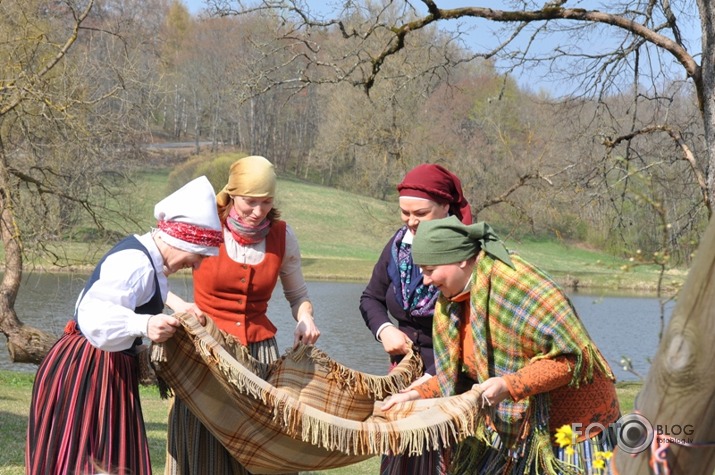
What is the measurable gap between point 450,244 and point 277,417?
3.03 feet

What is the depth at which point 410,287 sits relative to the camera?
3.96 meters

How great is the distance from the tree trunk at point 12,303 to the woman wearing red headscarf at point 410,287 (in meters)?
6.03

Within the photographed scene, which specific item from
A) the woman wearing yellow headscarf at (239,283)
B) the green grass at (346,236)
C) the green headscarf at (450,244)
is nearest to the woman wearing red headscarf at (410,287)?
A: the woman wearing yellow headscarf at (239,283)

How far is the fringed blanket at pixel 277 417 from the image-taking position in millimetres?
3086

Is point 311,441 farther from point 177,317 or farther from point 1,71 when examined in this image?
point 1,71

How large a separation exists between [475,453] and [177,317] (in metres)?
1.19

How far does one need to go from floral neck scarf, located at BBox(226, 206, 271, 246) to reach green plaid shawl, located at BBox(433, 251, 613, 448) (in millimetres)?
1389

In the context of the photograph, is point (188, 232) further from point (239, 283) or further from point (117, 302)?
point (239, 283)

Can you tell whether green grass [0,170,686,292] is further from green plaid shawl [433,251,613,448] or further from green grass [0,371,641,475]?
green plaid shawl [433,251,613,448]

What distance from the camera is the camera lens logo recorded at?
5.80 ft

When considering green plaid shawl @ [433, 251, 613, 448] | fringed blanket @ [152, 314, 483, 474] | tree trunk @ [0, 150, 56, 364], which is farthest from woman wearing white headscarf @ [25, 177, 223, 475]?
tree trunk @ [0, 150, 56, 364]

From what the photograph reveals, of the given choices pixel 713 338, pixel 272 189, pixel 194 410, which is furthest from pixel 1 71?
pixel 713 338

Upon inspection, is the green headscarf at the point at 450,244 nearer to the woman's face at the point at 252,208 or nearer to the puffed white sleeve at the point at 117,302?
the puffed white sleeve at the point at 117,302

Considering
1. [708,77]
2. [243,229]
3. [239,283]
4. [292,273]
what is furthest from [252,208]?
[708,77]
